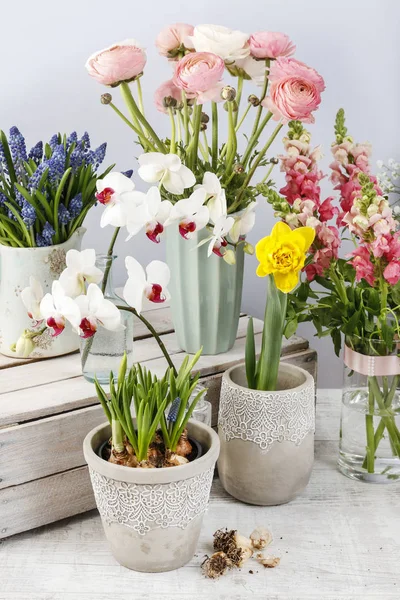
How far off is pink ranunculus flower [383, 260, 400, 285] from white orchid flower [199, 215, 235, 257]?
0.66 feet

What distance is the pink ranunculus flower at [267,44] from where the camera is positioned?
1.00 metres

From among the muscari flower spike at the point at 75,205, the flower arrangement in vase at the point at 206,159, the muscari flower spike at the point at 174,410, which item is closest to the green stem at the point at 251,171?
the flower arrangement in vase at the point at 206,159

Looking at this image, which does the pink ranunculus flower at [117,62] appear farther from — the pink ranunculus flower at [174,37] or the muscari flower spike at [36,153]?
the muscari flower spike at [36,153]

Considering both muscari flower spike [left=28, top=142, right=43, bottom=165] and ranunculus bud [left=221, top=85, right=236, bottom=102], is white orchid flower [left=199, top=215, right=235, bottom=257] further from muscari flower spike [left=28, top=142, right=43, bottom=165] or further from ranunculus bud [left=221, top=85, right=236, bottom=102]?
muscari flower spike [left=28, top=142, right=43, bottom=165]

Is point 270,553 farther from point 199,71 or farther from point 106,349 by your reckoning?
point 199,71

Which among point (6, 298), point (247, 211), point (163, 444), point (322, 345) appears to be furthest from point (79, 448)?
point (322, 345)

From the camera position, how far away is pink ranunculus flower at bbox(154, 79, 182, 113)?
1.08 m

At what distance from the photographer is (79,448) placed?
969mm

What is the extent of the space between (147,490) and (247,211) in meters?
0.40

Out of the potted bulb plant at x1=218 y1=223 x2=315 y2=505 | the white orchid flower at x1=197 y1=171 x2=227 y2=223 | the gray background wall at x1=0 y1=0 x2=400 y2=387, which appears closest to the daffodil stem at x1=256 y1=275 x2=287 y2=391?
the potted bulb plant at x1=218 y1=223 x2=315 y2=505

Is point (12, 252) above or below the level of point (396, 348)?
above

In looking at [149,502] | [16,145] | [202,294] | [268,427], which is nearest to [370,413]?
[268,427]

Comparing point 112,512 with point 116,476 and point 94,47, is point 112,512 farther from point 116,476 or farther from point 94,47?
point 94,47

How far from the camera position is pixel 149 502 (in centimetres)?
83
